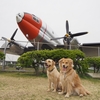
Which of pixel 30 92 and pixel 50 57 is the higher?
pixel 50 57

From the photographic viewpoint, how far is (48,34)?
68.5 feet

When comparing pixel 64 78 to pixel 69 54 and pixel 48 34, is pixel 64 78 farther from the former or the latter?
pixel 48 34

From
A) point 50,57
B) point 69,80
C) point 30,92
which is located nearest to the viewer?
point 69,80

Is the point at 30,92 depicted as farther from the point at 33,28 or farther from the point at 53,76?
the point at 33,28

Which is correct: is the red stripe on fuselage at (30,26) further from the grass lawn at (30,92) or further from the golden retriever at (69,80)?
the golden retriever at (69,80)

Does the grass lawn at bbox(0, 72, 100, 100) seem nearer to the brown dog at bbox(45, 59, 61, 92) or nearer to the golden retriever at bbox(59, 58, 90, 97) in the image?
the golden retriever at bbox(59, 58, 90, 97)

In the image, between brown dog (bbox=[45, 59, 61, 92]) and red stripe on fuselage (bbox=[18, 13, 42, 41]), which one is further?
red stripe on fuselage (bbox=[18, 13, 42, 41])

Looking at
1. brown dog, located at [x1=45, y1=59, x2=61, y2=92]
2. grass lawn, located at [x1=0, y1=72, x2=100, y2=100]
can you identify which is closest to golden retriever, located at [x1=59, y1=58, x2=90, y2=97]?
grass lawn, located at [x1=0, y1=72, x2=100, y2=100]

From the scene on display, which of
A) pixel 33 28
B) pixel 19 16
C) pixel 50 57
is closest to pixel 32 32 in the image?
pixel 33 28

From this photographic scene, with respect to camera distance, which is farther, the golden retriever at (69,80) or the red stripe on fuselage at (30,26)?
the red stripe on fuselage at (30,26)

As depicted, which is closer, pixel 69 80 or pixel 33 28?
pixel 69 80

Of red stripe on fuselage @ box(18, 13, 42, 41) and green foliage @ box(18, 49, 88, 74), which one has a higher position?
red stripe on fuselage @ box(18, 13, 42, 41)

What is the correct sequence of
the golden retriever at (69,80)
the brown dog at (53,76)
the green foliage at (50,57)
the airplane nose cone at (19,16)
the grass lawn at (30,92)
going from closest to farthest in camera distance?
the grass lawn at (30,92), the golden retriever at (69,80), the brown dog at (53,76), the green foliage at (50,57), the airplane nose cone at (19,16)

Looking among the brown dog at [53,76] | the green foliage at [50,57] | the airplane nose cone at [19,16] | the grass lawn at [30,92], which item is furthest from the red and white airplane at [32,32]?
the brown dog at [53,76]
